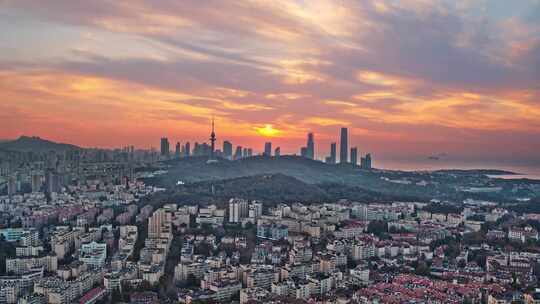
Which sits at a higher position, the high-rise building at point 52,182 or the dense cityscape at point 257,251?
Answer: the high-rise building at point 52,182

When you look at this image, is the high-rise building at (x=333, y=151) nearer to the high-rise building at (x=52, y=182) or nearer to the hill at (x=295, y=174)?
the hill at (x=295, y=174)

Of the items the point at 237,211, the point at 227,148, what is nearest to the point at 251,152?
the point at 227,148

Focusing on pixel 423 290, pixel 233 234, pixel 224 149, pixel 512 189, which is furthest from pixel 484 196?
pixel 224 149

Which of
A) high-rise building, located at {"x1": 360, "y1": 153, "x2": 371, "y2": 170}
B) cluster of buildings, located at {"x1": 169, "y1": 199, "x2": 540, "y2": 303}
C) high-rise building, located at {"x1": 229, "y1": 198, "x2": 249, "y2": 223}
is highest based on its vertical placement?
high-rise building, located at {"x1": 360, "y1": 153, "x2": 371, "y2": 170}

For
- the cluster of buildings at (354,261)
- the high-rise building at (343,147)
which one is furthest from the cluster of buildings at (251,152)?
the cluster of buildings at (354,261)

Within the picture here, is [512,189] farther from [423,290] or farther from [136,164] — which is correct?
[423,290]

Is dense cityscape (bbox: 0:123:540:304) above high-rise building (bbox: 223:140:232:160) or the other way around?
the other way around

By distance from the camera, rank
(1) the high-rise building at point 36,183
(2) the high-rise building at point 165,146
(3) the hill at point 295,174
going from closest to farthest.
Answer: (1) the high-rise building at point 36,183, (3) the hill at point 295,174, (2) the high-rise building at point 165,146

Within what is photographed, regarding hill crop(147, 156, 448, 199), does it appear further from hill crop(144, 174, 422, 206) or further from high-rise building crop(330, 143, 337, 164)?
high-rise building crop(330, 143, 337, 164)

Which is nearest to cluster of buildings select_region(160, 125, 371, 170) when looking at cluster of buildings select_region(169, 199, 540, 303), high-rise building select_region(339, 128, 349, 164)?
high-rise building select_region(339, 128, 349, 164)
